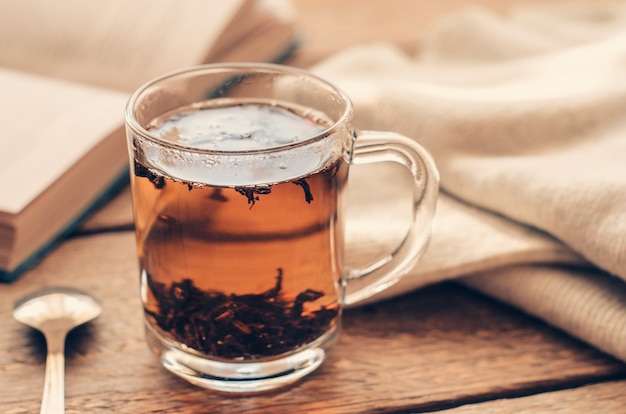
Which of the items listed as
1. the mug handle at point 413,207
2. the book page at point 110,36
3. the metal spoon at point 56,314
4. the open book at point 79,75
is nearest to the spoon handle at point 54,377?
the metal spoon at point 56,314

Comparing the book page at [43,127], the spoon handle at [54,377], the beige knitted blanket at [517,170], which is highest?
the beige knitted blanket at [517,170]

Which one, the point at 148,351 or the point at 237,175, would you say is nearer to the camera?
the point at 237,175

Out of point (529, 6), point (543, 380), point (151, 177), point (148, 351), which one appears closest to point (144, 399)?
point (148, 351)

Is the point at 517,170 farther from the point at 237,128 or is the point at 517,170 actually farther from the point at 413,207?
the point at 237,128

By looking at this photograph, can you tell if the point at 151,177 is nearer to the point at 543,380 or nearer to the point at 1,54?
the point at 543,380

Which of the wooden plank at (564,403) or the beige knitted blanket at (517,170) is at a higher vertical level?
the beige knitted blanket at (517,170)

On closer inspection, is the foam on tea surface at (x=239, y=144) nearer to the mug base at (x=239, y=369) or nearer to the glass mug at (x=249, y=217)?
the glass mug at (x=249, y=217)

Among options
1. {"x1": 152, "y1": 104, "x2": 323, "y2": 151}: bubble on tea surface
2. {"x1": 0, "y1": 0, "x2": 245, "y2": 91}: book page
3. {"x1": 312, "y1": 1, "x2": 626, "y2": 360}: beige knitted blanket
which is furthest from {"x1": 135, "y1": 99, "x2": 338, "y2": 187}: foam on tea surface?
{"x1": 0, "y1": 0, "x2": 245, "y2": 91}: book page

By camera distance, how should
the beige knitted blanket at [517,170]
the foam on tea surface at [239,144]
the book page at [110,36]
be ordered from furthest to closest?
the book page at [110,36], the beige knitted blanket at [517,170], the foam on tea surface at [239,144]
